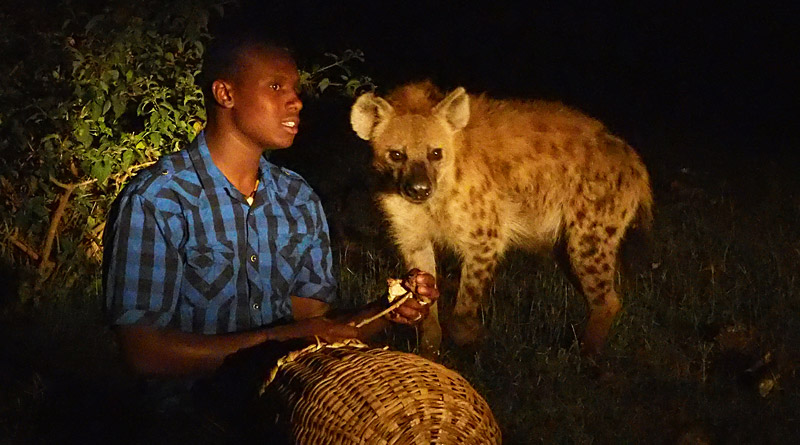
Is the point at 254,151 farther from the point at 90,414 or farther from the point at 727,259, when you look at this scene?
the point at 727,259

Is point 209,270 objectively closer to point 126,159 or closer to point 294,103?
point 294,103

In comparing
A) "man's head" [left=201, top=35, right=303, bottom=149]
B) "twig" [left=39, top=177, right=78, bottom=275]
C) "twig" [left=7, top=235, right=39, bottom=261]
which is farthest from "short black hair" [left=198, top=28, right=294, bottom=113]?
"twig" [left=7, top=235, right=39, bottom=261]

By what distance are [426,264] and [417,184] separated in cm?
53

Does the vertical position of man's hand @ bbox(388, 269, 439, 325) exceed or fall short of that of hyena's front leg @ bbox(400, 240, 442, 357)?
it exceeds it

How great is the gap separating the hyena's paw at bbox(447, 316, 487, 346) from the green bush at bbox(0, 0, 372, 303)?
998 millimetres

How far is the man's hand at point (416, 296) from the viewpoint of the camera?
218cm

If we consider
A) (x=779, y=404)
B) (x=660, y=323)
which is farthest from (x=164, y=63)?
(x=779, y=404)

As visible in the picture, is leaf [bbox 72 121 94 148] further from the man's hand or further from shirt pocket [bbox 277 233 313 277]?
the man's hand

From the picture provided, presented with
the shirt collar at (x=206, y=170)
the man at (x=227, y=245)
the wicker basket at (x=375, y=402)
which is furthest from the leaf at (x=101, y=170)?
the wicker basket at (x=375, y=402)

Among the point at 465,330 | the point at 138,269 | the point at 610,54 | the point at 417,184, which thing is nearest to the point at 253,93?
the point at 138,269

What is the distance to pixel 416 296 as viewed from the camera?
2193 millimetres

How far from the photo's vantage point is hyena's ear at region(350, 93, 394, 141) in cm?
388

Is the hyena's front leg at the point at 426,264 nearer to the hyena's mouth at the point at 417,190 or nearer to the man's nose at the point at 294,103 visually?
the hyena's mouth at the point at 417,190

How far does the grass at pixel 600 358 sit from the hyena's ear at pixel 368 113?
0.68 metres
